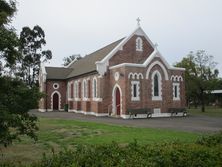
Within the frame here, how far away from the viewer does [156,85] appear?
34.3m

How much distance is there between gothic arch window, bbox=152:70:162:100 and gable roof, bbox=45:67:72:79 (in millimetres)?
20438

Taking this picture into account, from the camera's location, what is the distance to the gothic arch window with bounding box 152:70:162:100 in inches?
1336

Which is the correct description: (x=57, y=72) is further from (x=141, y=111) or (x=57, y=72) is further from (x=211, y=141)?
Answer: (x=211, y=141)

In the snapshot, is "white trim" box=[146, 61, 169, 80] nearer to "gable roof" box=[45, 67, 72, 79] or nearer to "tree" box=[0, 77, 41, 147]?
"gable roof" box=[45, 67, 72, 79]

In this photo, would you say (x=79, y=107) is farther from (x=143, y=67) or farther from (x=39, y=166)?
(x=39, y=166)

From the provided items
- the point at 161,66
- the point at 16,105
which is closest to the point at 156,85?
the point at 161,66

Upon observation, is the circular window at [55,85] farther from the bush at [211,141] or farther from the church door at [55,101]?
the bush at [211,141]

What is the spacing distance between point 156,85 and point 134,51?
550 cm

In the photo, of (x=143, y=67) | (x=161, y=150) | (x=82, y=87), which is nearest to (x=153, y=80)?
(x=143, y=67)

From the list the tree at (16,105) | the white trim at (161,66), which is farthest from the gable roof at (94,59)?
the tree at (16,105)

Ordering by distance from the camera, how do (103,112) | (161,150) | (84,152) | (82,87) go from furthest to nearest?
1. (82,87)
2. (103,112)
3. (161,150)
4. (84,152)

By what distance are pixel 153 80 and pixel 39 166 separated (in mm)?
28730

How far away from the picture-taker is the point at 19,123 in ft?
25.9

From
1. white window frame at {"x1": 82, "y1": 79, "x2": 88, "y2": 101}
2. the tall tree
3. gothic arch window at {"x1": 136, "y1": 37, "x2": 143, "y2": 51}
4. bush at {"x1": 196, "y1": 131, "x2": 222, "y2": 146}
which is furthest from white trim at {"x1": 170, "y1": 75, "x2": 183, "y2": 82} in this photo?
the tall tree
